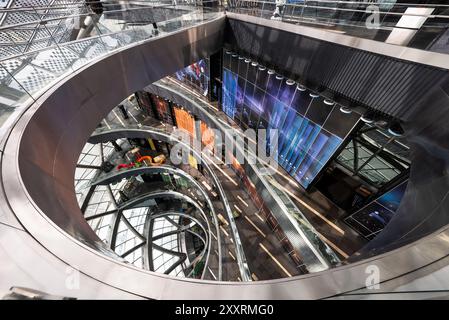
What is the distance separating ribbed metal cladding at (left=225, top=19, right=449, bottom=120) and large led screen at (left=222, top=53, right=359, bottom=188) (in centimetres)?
88

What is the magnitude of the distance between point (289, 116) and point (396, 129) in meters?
4.74

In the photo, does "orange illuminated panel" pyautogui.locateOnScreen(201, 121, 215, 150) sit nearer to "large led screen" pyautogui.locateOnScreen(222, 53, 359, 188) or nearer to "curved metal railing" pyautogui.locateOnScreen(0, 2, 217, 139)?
"large led screen" pyautogui.locateOnScreen(222, 53, 359, 188)

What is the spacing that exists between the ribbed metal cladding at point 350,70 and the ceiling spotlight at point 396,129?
1.67 feet

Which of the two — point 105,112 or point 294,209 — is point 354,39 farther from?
point 105,112

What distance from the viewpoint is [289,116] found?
9742 millimetres

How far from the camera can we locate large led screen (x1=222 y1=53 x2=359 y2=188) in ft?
26.3

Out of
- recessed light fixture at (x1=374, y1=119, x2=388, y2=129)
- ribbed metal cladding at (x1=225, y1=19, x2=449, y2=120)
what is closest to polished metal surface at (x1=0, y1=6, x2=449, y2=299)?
ribbed metal cladding at (x1=225, y1=19, x2=449, y2=120)

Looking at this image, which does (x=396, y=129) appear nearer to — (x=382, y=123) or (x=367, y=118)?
(x=382, y=123)

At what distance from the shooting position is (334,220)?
9055mm

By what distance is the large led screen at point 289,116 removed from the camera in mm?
8023

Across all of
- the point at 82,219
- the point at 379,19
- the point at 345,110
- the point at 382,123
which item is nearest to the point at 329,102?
the point at 345,110
